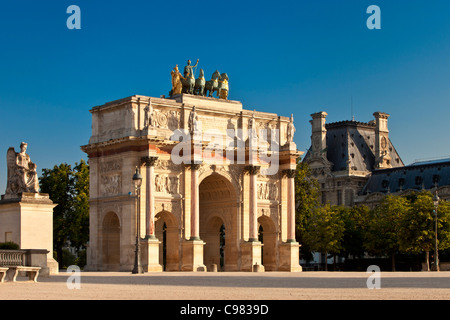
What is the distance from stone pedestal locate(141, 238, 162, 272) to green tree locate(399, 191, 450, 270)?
30441mm

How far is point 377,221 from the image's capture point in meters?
93.1

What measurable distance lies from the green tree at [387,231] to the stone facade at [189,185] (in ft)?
67.3

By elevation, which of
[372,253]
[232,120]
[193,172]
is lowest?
[372,253]

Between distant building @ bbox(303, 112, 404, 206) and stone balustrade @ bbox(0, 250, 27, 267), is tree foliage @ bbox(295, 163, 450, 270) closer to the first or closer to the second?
distant building @ bbox(303, 112, 404, 206)

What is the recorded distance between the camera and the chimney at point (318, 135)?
488ft

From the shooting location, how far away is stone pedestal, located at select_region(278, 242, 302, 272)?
2837 inches

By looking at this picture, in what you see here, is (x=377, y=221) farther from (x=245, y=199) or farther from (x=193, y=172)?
(x=193, y=172)

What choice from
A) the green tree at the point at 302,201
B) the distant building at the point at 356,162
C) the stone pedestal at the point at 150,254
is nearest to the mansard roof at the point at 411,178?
the distant building at the point at 356,162

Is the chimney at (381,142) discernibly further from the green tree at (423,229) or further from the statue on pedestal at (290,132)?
the statue on pedestal at (290,132)

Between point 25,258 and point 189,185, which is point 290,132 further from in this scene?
point 25,258

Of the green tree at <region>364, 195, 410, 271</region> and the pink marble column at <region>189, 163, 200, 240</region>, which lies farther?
the green tree at <region>364, 195, 410, 271</region>

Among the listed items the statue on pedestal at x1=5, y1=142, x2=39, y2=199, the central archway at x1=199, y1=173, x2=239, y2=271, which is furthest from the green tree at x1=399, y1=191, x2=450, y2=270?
the statue on pedestal at x1=5, y1=142, x2=39, y2=199
